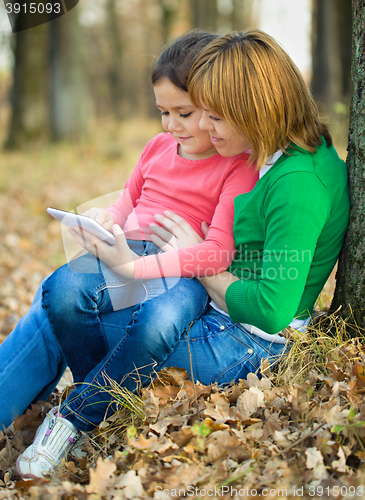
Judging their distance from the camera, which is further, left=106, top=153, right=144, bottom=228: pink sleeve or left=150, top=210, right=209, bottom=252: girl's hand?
left=106, top=153, right=144, bottom=228: pink sleeve

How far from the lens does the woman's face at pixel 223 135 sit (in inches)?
72.3

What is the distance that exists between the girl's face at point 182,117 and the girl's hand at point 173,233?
362 mm

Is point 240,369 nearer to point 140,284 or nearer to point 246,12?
point 140,284

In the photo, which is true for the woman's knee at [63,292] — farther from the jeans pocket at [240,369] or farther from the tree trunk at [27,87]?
the tree trunk at [27,87]

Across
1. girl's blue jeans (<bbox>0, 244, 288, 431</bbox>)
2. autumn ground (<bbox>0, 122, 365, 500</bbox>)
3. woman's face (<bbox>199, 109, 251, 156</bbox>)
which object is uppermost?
woman's face (<bbox>199, 109, 251, 156</bbox>)

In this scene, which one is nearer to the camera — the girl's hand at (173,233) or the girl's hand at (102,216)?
the girl's hand at (173,233)

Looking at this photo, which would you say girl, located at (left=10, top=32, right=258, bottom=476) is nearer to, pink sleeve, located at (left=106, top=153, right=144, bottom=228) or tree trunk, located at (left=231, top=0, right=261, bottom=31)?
pink sleeve, located at (left=106, top=153, right=144, bottom=228)

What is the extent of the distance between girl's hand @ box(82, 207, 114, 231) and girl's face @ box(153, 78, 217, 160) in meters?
0.54

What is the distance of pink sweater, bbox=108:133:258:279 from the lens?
1.93 meters

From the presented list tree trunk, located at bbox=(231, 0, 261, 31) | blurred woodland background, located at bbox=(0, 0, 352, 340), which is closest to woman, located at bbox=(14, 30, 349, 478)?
blurred woodland background, located at bbox=(0, 0, 352, 340)

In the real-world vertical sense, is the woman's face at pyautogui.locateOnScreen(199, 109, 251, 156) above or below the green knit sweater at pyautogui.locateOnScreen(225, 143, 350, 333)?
above

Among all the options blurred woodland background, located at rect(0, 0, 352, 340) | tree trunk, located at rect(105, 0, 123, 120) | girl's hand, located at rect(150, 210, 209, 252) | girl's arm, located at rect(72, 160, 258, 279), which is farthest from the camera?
tree trunk, located at rect(105, 0, 123, 120)

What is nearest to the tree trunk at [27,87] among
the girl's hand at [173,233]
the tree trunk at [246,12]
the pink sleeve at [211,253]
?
the tree trunk at [246,12]

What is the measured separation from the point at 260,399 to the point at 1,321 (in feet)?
8.50
